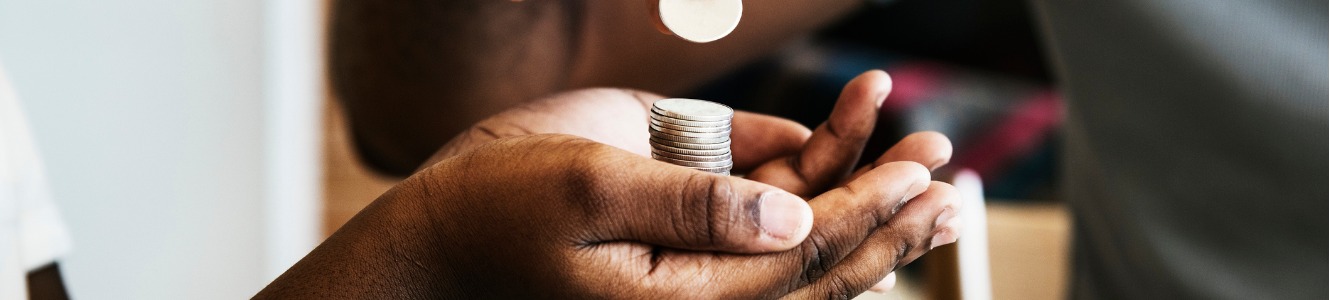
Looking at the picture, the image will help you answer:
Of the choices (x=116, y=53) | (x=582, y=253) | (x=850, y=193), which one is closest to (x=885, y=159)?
(x=850, y=193)

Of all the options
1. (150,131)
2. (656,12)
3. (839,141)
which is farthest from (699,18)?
(150,131)

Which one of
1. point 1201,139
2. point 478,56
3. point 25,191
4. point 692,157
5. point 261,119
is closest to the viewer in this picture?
point 692,157

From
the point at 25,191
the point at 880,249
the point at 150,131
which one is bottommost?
the point at 150,131

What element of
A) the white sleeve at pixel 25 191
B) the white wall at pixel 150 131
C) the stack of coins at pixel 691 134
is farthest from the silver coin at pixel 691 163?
the white wall at pixel 150 131

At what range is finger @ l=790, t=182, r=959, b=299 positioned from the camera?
18.3 inches

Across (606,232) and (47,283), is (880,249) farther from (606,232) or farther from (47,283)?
(47,283)

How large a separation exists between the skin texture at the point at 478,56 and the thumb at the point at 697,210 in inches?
21.6

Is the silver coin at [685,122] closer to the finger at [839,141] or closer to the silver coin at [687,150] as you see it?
the silver coin at [687,150]

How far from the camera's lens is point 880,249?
47 centimetres

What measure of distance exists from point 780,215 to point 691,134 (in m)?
0.10

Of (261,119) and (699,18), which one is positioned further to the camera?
(261,119)

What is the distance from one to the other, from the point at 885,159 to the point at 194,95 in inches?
37.0

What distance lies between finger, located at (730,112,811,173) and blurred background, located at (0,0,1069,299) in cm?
54

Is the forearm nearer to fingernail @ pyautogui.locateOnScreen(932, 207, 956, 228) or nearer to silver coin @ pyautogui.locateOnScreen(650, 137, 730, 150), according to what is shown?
silver coin @ pyautogui.locateOnScreen(650, 137, 730, 150)
